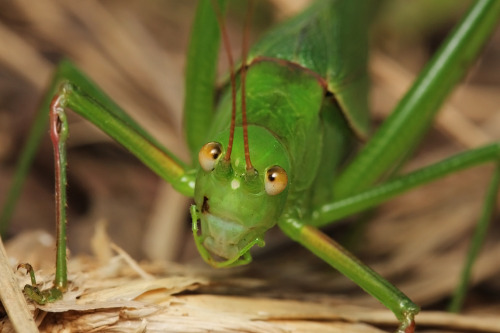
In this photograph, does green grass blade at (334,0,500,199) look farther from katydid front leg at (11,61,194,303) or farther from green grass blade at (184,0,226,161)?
katydid front leg at (11,61,194,303)

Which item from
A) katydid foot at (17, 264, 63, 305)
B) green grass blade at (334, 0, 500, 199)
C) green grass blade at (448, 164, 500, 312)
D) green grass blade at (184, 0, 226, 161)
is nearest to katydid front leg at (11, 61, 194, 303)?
katydid foot at (17, 264, 63, 305)

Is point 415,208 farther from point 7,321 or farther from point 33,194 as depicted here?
point 7,321

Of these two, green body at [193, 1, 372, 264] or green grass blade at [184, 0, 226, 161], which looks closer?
green body at [193, 1, 372, 264]

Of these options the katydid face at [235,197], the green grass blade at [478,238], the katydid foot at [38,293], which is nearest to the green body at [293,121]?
the katydid face at [235,197]

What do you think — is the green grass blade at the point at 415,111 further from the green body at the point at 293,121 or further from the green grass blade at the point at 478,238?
the green grass blade at the point at 478,238

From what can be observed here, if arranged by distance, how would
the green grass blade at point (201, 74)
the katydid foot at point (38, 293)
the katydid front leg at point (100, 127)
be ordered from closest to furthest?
the katydid foot at point (38, 293) < the katydid front leg at point (100, 127) < the green grass blade at point (201, 74)

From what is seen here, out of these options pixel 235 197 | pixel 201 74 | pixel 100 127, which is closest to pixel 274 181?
pixel 235 197

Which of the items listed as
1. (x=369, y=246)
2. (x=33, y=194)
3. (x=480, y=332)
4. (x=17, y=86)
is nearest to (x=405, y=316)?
(x=480, y=332)
